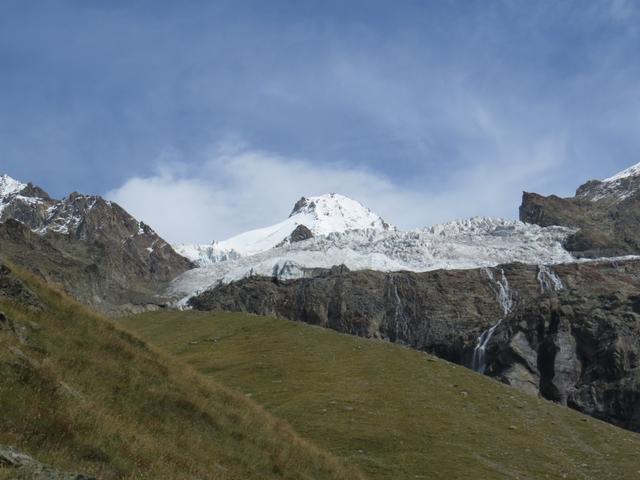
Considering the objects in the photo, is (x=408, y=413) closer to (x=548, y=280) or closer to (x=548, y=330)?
(x=548, y=330)

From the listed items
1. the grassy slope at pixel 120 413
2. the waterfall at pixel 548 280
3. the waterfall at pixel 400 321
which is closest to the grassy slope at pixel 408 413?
the grassy slope at pixel 120 413

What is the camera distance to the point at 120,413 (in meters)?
17.1

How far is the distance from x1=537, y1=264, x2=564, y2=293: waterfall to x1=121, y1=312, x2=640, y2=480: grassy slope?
5710 inches

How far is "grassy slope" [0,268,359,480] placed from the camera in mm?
13523

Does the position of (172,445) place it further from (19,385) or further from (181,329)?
(181,329)

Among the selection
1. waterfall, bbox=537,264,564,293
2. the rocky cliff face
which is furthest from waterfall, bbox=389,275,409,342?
waterfall, bbox=537,264,564,293

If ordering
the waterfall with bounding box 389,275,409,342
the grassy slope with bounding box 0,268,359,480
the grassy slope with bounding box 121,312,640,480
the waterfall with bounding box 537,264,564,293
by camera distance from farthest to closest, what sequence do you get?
the waterfall with bounding box 389,275,409,342 < the waterfall with bounding box 537,264,564,293 < the grassy slope with bounding box 121,312,640,480 < the grassy slope with bounding box 0,268,359,480

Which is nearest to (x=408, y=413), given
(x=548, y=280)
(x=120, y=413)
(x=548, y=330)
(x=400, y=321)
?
(x=120, y=413)

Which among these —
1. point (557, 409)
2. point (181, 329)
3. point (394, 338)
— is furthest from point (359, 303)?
point (557, 409)

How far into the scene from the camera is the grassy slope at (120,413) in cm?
1352

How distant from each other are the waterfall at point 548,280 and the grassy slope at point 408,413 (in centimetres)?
14504

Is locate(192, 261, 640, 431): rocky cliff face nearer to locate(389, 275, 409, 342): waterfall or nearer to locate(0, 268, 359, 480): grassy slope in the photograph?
locate(389, 275, 409, 342): waterfall

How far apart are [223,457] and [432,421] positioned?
730 inches

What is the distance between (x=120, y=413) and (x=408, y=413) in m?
21.1
